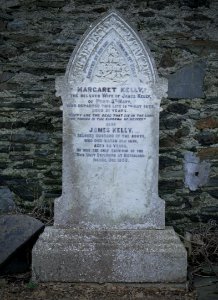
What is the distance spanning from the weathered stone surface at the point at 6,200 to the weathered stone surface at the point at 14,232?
3.03 feet

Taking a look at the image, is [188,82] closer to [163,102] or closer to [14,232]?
[163,102]

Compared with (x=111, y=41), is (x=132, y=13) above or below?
above

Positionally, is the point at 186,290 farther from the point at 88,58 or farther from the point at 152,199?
the point at 88,58

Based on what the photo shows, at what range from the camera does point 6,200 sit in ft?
17.2

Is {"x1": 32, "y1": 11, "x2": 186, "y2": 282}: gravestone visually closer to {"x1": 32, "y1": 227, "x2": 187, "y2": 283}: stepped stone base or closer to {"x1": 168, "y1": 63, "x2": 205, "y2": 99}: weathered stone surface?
{"x1": 32, "y1": 227, "x2": 187, "y2": 283}: stepped stone base

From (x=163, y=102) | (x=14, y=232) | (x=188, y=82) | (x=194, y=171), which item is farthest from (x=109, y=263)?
(x=188, y=82)

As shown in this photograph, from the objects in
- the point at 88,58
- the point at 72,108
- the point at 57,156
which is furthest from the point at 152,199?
the point at 57,156

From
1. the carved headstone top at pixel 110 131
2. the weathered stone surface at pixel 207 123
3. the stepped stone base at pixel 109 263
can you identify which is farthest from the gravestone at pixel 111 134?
the weathered stone surface at pixel 207 123

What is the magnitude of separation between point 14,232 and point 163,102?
7.39 feet

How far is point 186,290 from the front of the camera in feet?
12.0

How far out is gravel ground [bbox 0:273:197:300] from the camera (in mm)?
3500

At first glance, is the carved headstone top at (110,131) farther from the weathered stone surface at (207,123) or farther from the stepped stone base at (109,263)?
the weathered stone surface at (207,123)

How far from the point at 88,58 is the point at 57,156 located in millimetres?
1591

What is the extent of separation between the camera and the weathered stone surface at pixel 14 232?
13.1 feet
